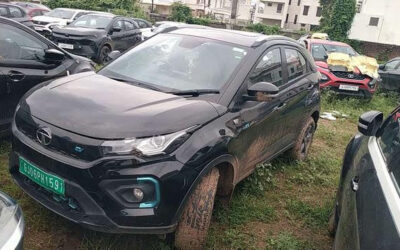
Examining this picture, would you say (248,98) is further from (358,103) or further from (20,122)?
(358,103)

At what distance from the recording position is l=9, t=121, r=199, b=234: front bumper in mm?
2531

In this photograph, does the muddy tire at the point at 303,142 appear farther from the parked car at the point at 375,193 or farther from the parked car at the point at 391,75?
the parked car at the point at 391,75

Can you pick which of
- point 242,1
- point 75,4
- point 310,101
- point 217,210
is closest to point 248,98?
point 217,210

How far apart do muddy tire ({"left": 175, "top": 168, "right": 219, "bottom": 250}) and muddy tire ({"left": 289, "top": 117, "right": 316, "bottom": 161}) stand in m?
2.40

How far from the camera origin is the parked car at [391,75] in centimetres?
1217

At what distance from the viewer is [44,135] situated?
2.75 meters

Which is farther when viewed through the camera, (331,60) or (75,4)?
(75,4)

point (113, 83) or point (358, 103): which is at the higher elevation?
point (113, 83)

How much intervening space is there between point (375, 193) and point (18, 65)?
3.91 meters

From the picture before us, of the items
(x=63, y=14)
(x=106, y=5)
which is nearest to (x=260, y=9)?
(x=106, y=5)

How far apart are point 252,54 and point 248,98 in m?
0.54

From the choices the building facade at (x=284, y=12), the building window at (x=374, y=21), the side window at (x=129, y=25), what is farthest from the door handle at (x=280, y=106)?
the building facade at (x=284, y=12)

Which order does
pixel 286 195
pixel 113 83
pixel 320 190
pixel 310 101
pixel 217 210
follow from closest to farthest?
pixel 113 83 → pixel 217 210 → pixel 286 195 → pixel 320 190 → pixel 310 101

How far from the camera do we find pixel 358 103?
1017 centimetres
